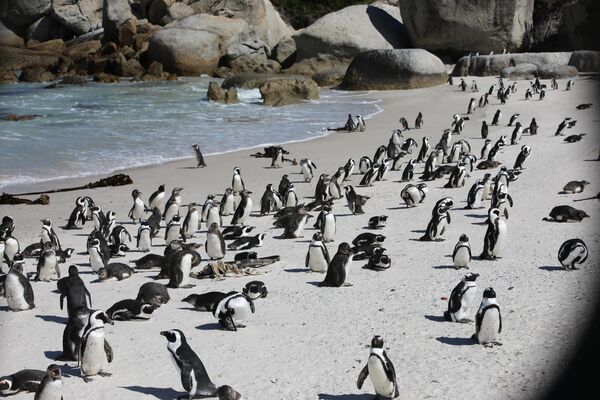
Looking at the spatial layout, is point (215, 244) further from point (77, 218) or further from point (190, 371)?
point (190, 371)

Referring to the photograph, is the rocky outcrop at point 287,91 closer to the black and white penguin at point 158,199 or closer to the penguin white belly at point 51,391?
the black and white penguin at point 158,199

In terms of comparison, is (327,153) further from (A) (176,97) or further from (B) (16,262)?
(A) (176,97)

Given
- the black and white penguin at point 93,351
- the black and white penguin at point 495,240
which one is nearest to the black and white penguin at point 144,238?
the black and white penguin at point 495,240

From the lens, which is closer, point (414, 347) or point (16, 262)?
point (414, 347)

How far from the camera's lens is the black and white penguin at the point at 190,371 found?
18.8 ft

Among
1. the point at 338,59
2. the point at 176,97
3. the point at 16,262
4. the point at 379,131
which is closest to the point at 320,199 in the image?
the point at 16,262

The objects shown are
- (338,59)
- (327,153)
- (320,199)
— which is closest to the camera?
(320,199)

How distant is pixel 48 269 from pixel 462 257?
424 centimetres

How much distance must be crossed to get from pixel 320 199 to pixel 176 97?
20.3 metres

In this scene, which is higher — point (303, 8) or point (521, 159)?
point (303, 8)

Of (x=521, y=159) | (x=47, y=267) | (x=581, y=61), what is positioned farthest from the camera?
(x=581, y=61)

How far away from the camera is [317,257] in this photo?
9.05 metres

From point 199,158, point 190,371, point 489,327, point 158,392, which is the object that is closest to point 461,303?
point 489,327

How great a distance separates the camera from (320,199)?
13.1 metres
